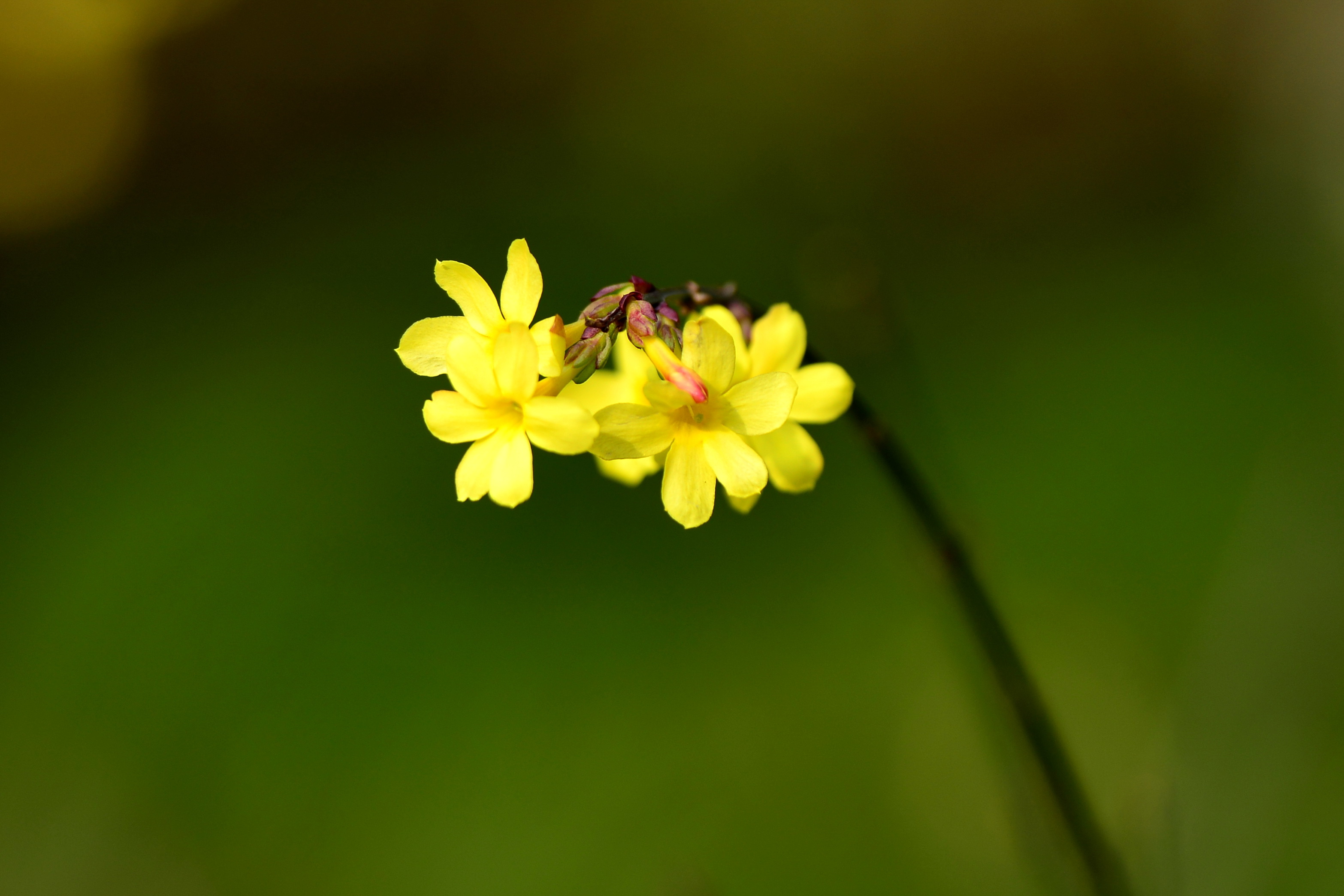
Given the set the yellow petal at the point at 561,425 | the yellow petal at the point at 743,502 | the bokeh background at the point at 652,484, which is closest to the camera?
the yellow petal at the point at 561,425

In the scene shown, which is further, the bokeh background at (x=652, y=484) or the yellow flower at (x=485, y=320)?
the bokeh background at (x=652, y=484)

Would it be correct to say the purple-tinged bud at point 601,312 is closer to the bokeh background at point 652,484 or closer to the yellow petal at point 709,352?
the yellow petal at point 709,352

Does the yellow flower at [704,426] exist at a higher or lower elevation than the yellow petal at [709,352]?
lower

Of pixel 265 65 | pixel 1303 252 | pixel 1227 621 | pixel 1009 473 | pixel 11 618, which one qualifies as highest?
pixel 265 65

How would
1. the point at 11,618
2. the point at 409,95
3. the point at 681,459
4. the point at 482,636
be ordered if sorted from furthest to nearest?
the point at 409,95, the point at 11,618, the point at 482,636, the point at 681,459

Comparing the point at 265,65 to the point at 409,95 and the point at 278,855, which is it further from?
the point at 278,855

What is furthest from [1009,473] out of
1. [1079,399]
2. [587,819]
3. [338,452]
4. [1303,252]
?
[338,452]

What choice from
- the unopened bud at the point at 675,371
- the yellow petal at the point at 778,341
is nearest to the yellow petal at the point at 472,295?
the unopened bud at the point at 675,371
